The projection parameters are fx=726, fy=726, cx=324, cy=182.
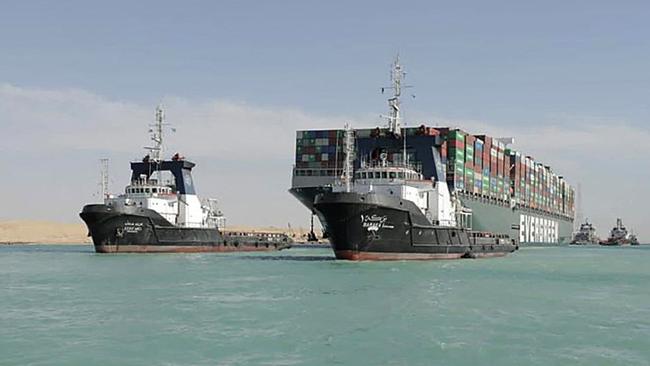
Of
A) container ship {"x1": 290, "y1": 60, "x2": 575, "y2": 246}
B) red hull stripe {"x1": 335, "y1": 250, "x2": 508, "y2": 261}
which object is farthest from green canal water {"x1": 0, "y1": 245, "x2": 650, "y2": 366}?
container ship {"x1": 290, "y1": 60, "x2": 575, "y2": 246}

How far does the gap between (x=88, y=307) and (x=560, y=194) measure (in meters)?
150

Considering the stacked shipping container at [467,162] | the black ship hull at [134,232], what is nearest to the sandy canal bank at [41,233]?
the stacked shipping container at [467,162]

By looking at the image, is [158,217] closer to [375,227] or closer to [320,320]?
[375,227]

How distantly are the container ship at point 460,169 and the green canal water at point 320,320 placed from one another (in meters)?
19.1

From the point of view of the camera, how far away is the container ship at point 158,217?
57875mm

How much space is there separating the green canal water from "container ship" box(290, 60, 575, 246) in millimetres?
19056

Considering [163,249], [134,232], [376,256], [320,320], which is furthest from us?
[163,249]

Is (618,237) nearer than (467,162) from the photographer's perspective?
No

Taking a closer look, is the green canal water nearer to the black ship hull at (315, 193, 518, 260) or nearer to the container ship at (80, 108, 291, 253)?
the black ship hull at (315, 193, 518, 260)

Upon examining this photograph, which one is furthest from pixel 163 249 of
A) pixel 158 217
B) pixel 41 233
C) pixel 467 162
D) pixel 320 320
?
pixel 41 233

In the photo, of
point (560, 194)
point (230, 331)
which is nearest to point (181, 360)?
point (230, 331)

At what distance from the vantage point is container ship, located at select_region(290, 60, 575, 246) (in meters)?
54.8

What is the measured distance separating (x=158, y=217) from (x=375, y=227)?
23265 millimetres

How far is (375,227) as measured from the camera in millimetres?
44250
